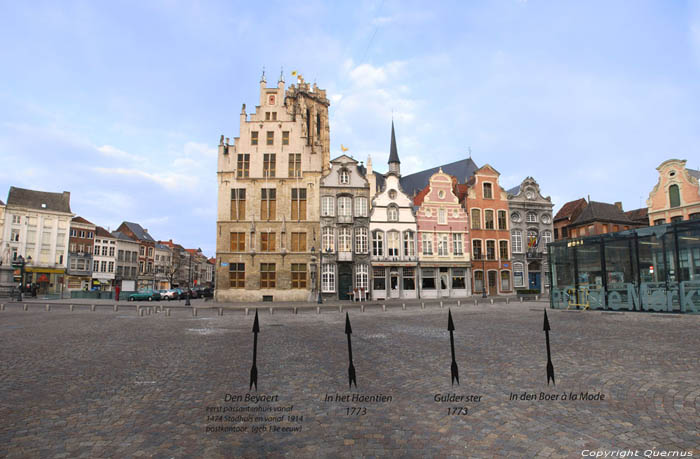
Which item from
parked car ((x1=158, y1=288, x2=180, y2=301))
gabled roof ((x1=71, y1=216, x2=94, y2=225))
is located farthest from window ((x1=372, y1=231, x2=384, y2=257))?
gabled roof ((x1=71, y1=216, x2=94, y2=225))

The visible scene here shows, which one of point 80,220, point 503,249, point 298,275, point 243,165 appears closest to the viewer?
point 298,275

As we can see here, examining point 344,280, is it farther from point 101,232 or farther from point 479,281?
point 101,232

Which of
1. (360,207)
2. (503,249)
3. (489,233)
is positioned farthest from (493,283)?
(360,207)

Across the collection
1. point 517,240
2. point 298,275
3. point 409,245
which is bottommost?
point 298,275

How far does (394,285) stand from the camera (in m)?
37.9

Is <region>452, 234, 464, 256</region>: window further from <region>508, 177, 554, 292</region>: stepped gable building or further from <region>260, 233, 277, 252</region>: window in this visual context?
<region>260, 233, 277, 252</region>: window

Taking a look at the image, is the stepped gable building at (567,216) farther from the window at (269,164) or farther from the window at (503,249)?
the window at (269,164)

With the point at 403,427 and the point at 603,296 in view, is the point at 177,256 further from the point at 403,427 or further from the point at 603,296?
the point at 403,427

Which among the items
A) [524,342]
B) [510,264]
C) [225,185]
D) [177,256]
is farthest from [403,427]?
[177,256]

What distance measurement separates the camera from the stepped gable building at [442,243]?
127 feet

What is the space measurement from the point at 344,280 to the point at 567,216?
109 ft

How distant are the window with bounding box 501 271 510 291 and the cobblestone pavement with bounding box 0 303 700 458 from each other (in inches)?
1235

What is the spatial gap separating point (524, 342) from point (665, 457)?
22.1ft

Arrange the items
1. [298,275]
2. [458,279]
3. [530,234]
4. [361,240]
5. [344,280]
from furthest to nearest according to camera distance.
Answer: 1. [530,234]
2. [458,279]
3. [361,240]
4. [344,280]
5. [298,275]
